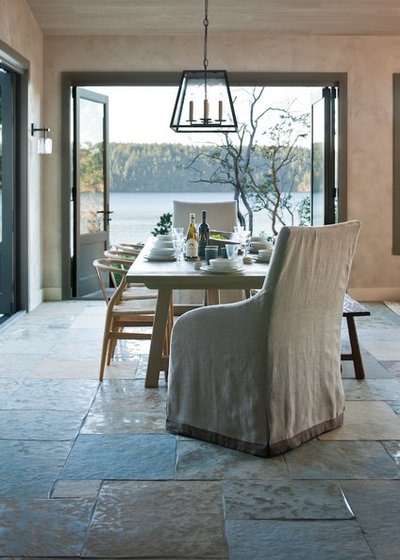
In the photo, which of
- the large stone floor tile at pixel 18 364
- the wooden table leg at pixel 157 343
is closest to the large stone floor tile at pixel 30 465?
the wooden table leg at pixel 157 343

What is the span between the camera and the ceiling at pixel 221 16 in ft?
→ 23.4

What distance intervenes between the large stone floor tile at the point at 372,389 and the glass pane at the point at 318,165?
348 cm

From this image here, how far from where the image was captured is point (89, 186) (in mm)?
8148

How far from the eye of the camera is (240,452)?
3449 mm

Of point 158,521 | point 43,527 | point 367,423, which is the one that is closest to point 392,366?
point 367,423

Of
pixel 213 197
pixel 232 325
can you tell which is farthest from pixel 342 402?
pixel 213 197

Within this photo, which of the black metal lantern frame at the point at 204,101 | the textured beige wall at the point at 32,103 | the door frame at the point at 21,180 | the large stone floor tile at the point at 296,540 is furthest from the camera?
the door frame at the point at 21,180

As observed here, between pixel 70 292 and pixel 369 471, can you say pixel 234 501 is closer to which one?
pixel 369 471

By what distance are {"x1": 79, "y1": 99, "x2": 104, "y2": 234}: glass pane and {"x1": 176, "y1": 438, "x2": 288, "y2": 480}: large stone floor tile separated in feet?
16.1

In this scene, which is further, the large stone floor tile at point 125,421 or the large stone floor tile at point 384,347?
the large stone floor tile at point 384,347

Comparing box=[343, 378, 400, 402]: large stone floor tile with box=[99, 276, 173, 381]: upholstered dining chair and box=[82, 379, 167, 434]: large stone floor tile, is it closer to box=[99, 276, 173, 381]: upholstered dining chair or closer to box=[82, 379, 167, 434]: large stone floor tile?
box=[82, 379, 167, 434]: large stone floor tile

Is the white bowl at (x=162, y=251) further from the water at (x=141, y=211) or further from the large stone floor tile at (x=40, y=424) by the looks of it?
the water at (x=141, y=211)

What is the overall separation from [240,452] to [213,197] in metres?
17.8

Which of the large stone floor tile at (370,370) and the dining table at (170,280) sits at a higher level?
the dining table at (170,280)
